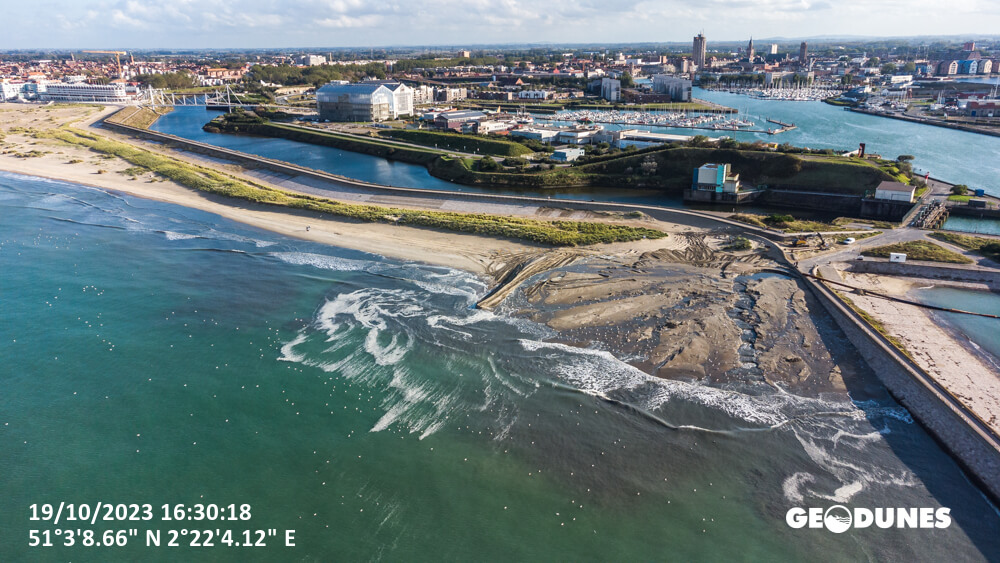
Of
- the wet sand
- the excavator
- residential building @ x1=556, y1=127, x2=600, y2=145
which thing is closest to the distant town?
residential building @ x1=556, y1=127, x2=600, y2=145

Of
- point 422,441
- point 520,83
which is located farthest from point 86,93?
point 422,441

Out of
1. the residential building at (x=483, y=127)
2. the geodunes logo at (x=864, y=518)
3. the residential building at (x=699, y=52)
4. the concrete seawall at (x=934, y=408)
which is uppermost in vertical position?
the residential building at (x=699, y=52)

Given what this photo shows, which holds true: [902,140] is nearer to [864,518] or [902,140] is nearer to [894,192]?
[894,192]

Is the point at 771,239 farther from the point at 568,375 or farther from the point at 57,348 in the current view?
the point at 57,348

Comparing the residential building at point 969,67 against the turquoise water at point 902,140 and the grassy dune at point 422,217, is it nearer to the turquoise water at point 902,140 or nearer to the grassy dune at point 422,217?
the turquoise water at point 902,140

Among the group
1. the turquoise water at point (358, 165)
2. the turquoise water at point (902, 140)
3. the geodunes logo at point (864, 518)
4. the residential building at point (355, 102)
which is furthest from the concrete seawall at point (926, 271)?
the residential building at point (355, 102)

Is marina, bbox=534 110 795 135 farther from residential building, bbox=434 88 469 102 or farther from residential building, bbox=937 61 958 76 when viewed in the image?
residential building, bbox=937 61 958 76
